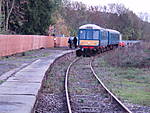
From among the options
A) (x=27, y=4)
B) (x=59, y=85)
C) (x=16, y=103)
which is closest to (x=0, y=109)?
(x=16, y=103)

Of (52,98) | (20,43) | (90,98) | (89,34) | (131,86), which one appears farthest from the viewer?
(89,34)

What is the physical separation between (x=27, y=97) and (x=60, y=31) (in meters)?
75.6

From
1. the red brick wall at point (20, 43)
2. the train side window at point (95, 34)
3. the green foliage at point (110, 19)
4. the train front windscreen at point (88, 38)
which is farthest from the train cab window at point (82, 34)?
the green foliage at point (110, 19)

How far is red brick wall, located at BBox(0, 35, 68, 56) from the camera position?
1331 inches

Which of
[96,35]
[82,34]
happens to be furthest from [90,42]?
[82,34]

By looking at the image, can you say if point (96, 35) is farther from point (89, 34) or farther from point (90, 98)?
point (90, 98)

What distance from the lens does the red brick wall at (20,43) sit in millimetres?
33812

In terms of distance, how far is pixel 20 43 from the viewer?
41.0 meters

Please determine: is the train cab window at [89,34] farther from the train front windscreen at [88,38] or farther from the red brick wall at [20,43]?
the red brick wall at [20,43]

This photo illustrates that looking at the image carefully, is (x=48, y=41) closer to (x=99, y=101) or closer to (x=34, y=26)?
(x=34, y=26)

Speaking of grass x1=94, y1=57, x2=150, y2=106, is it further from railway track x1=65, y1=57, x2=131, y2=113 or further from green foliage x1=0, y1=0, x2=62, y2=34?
green foliage x1=0, y1=0, x2=62, y2=34

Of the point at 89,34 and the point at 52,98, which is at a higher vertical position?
the point at 89,34

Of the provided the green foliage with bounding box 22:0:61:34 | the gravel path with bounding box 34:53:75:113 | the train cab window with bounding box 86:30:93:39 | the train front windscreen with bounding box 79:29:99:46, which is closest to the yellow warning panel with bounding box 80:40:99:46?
A: the train front windscreen with bounding box 79:29:99:46

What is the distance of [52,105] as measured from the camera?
12695 mm
